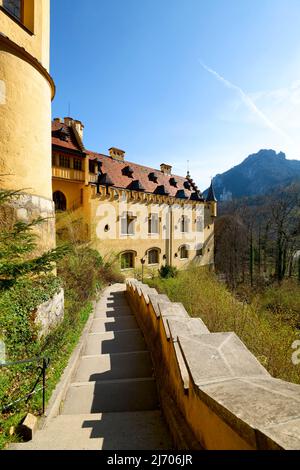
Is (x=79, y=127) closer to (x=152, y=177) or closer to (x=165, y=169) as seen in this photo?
(x=152, y=177)

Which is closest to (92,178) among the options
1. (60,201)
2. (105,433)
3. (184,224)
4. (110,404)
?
(60,201)

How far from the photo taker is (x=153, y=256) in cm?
2288

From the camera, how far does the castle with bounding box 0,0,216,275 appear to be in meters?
6.23

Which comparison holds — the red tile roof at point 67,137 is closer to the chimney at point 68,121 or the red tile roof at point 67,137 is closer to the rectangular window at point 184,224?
the chimney at point 68,121

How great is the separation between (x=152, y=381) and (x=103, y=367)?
3.87 feet

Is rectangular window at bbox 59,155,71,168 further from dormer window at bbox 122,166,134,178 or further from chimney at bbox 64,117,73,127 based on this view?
dormer window at bbox 122,166,134,178

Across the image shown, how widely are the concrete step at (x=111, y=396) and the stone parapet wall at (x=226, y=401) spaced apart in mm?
1078

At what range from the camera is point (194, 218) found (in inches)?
1056

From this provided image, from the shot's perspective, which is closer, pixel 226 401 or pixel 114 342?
pixel 226 401

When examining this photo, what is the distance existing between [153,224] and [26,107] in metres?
16.7

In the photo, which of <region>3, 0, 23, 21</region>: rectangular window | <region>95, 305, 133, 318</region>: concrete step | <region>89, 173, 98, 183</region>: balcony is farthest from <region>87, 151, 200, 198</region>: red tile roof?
<region>95, 305, 133, 318</region>: concrete step

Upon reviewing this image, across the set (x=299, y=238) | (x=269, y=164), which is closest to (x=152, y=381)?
(x=299, y=238)

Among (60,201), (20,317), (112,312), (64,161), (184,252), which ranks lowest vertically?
(112,312)
